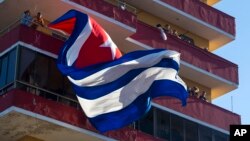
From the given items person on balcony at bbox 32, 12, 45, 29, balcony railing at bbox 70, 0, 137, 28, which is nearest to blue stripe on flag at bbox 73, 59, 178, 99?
person on balcony at bbox 32, 12, 45, 29

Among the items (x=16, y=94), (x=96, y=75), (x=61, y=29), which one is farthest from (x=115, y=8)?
(x=16, y=94)

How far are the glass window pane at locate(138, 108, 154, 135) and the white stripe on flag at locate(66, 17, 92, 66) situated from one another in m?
5.50

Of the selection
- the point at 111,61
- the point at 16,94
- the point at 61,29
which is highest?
the point at 61,29

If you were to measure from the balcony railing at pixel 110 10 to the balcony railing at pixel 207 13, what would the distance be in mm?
5248

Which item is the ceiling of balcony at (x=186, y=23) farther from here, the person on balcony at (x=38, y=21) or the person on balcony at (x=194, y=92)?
the person on balcony at (x=38, y=21)

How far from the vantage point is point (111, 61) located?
18.9 meters

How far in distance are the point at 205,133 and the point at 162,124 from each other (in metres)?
3.08

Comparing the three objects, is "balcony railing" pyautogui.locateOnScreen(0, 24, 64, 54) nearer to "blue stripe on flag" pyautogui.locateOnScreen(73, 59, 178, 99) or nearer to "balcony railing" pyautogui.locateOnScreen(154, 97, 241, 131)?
"blue stripe on flag" pyautogui.locateOnScreen(73, 59, 178, 99)

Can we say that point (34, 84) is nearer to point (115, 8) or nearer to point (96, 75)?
point (96, 75)

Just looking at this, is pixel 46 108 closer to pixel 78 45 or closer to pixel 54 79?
pixel 54 79

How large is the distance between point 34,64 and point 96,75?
7.70ft

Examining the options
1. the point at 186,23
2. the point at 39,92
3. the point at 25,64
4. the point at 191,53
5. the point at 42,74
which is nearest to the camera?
the point at 25,64

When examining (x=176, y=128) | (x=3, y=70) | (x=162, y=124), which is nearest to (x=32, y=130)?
(x=3, y=70)

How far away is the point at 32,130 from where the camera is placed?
1848cm
